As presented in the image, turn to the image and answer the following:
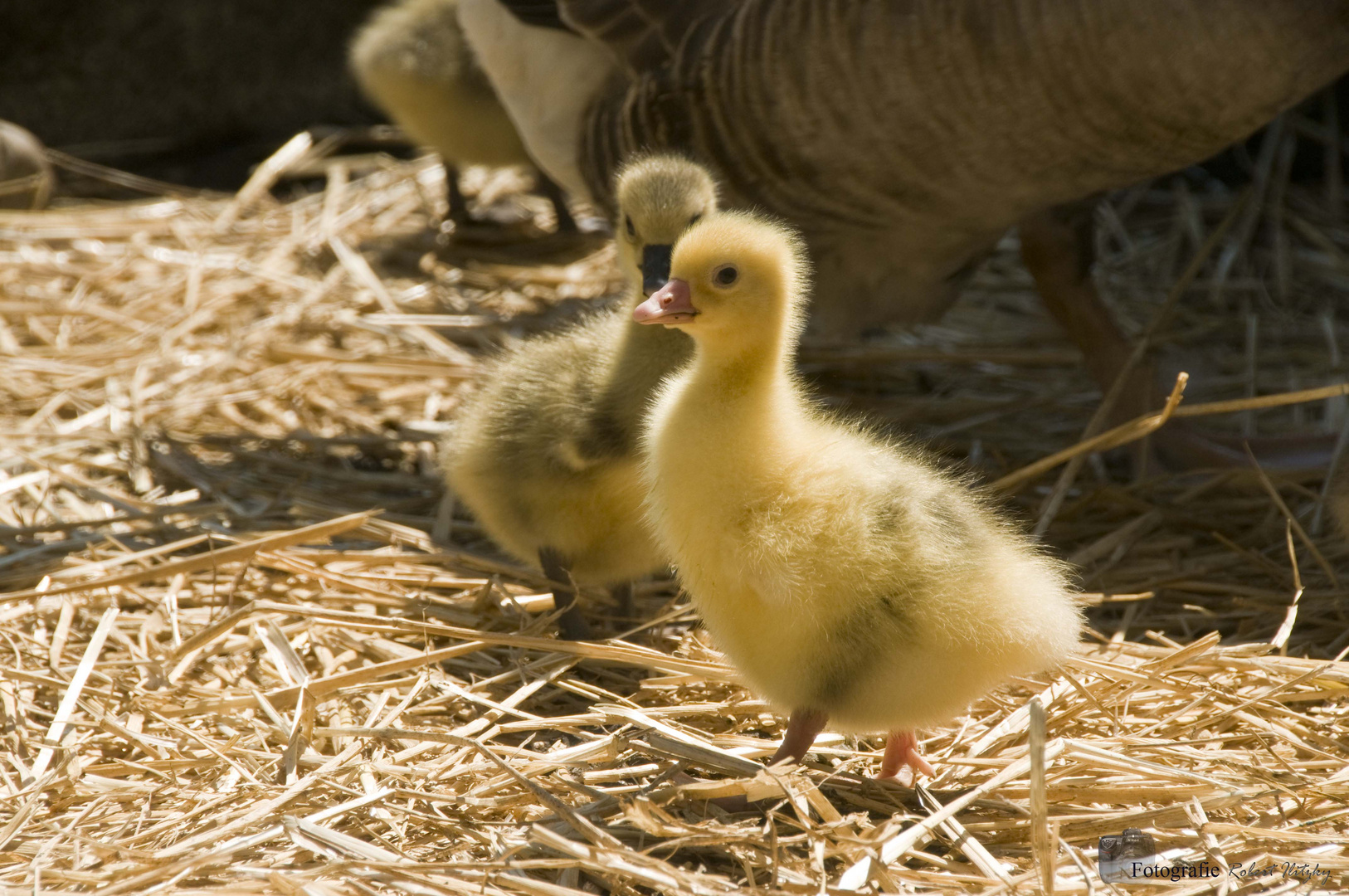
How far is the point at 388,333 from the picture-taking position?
3.55 metres

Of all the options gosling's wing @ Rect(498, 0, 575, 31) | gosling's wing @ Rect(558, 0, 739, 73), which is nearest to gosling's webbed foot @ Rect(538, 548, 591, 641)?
gosling's wing @ Rect(558, 0, 739, 73)

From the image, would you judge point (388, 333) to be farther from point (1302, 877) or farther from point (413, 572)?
point (1302, 877)

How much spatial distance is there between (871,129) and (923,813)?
4.53ft

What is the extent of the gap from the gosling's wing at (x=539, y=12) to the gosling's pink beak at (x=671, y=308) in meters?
1.45

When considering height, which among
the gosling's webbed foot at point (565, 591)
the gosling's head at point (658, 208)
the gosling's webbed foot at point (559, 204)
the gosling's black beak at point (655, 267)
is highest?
the gosling's head at point (658, 208)

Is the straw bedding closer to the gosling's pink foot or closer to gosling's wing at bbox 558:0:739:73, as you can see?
the gosling's pink foot

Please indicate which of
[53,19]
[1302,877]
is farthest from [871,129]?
[53,19]

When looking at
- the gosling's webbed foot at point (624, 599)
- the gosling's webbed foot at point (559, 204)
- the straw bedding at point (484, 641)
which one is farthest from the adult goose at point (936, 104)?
the gosling's webbed foot at point (559, 204)

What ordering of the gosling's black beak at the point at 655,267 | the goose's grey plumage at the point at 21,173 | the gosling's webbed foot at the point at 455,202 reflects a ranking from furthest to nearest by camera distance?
the gosling's webbed foot at the point at 455,202 → the goose's grey plumage at the point at 21,173 → the gosling's black beak at the point at 655,267

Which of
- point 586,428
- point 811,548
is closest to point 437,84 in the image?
point 586,428

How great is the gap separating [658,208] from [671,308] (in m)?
0.47

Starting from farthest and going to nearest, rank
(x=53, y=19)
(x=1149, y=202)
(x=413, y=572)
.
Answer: (x=53, y=19) → (x=1149, y=202) → (x=413, y=572)

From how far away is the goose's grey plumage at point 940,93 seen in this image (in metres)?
2.34

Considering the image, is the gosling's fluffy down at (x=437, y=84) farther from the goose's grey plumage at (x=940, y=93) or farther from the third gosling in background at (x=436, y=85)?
the goose's grey plumage at (x=940, y=93)
